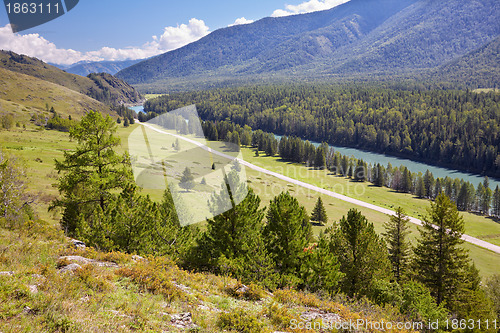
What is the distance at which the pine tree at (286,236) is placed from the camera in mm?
19547

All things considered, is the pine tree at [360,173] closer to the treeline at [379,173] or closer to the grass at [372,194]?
the treeline at [379,173]

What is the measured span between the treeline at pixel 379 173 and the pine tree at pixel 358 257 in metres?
64.2

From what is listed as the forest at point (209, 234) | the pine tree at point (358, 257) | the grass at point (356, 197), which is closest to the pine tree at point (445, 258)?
the forest at point (209, 234)

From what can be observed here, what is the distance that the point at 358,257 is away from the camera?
24672 millimetres

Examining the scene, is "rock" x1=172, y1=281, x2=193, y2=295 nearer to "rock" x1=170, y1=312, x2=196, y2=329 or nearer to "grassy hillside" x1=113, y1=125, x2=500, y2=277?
"rock" x1=170, y1=312, x2=196, y2=329

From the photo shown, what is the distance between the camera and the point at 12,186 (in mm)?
20734

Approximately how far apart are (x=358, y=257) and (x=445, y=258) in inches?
368

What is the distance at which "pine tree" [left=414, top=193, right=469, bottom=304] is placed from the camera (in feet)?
87.2

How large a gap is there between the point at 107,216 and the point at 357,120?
643 feet

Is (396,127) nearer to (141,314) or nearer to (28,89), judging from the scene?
(141,314)

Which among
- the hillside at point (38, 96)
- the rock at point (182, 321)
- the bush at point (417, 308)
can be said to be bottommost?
the bush at point (417, 308)

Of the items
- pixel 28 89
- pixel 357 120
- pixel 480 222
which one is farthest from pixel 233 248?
pixel 28 89

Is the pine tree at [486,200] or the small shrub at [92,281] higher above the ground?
the small shrub at [92,281]

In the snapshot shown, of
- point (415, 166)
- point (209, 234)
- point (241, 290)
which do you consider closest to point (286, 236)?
point (209, 234)
